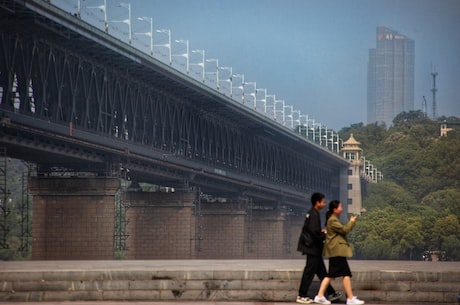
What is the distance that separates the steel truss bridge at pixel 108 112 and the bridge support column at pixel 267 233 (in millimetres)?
16870

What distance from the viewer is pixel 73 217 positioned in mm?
101625

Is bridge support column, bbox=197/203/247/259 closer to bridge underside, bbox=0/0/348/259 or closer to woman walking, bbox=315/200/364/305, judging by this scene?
bridge underside, bbox=0/0/348/259

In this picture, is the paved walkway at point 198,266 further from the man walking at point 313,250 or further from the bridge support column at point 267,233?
the bridge support column at point 267,233

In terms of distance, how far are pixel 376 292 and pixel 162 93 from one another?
83548 mm

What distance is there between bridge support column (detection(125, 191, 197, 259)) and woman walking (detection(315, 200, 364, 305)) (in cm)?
9219

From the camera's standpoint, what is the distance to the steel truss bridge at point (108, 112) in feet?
268

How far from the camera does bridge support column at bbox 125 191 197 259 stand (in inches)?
4902

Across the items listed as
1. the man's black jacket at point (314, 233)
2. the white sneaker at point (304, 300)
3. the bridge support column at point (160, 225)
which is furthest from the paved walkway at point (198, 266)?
the bridge support column at point (160, 225)

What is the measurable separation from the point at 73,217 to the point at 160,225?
1001 inches

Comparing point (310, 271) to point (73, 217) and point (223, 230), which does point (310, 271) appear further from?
point (223, 230)

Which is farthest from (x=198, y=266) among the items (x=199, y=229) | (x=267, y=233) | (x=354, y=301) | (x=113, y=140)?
(x=267, y=233)

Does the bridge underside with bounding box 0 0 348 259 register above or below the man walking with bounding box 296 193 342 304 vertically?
above

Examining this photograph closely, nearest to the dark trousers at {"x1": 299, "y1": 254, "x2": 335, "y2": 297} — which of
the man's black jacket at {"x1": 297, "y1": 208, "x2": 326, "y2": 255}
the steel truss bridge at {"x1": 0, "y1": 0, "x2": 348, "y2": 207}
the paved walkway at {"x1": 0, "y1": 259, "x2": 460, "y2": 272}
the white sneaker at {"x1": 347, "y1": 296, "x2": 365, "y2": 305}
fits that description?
the man's black jacket at {"x1": 297, "y1": 208, "x2": 326, "y2": 255}

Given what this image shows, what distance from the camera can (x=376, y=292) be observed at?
33594 millimetres
